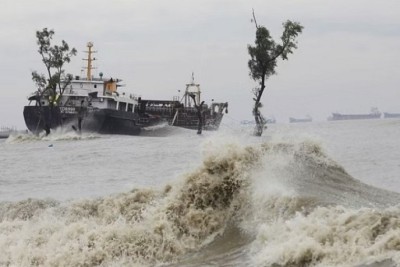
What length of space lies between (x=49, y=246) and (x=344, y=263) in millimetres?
4684

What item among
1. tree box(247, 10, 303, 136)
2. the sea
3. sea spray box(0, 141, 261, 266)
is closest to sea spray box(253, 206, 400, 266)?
the sea

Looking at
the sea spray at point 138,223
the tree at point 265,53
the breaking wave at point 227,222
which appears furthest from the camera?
the tree at point 265,53

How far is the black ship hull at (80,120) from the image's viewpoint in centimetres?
5416

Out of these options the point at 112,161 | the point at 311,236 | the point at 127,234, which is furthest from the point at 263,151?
the point at 112,161

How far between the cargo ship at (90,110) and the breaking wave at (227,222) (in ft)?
137

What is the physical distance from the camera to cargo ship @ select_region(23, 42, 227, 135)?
178ft

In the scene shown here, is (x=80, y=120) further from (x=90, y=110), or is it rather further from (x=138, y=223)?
(x=138, y=223)

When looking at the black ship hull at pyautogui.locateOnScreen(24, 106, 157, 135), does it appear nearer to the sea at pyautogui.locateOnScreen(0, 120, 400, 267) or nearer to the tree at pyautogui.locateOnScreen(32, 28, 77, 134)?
the tree at pyautogui.locateOnScreen(32, 28, 77, 134)

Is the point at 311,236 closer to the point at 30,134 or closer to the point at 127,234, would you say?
the point at 127,234

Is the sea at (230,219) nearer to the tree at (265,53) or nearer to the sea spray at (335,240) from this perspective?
the sea spray at (335,240)

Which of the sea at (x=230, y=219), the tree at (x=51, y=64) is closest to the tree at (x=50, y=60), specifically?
the tree at (x=51, y=64)

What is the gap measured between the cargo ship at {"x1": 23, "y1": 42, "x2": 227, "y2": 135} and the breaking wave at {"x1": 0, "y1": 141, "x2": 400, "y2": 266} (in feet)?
137

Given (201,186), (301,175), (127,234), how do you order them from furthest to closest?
1. (301,175)
2. (201,186)
3. (127,234)

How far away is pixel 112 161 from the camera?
26500 millimetres
